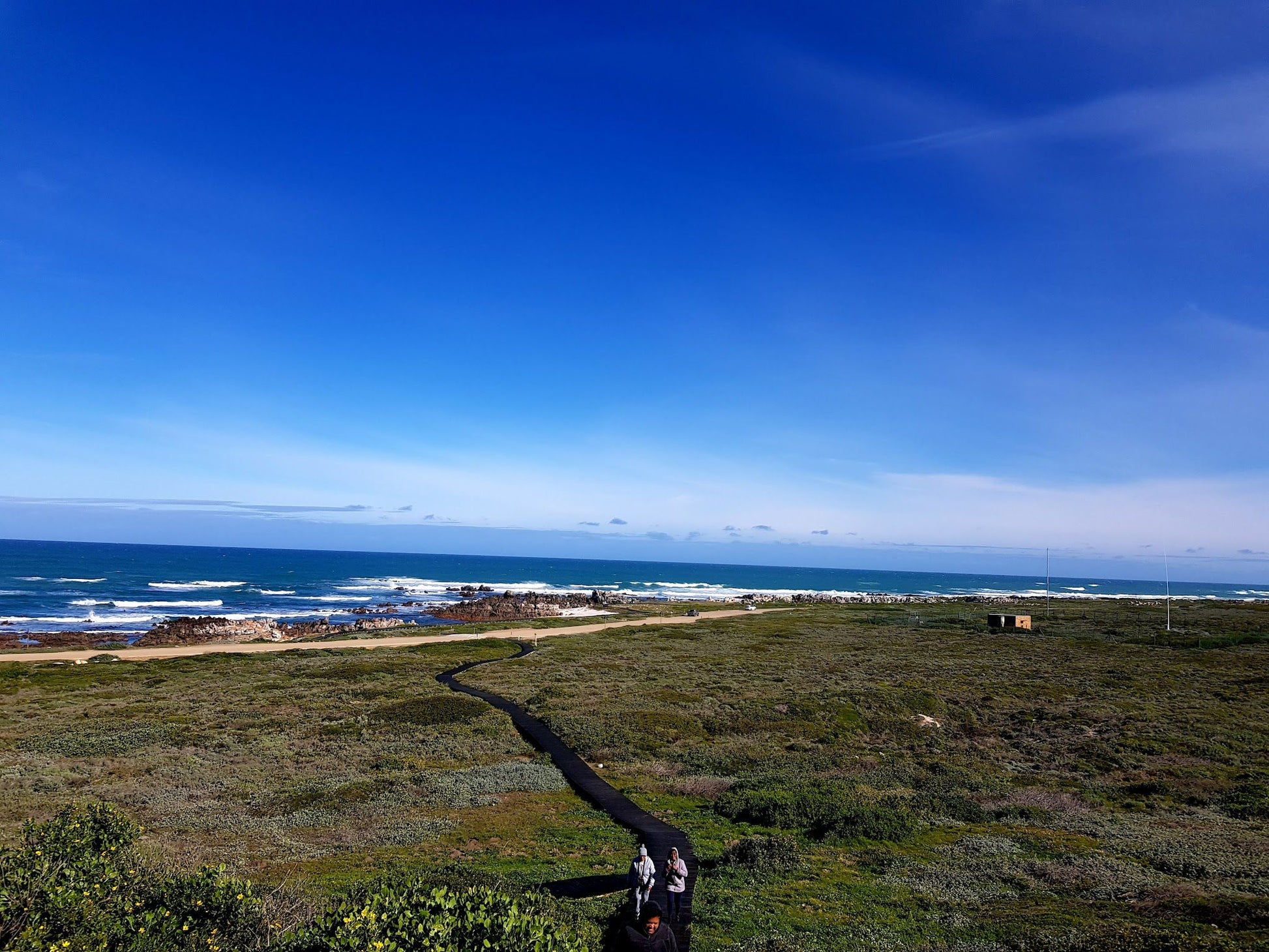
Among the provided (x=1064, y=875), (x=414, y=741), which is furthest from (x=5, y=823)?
(x=1064, y=875)

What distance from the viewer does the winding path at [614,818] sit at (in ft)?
49.9

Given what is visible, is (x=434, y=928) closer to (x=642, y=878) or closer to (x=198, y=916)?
(x=198, y=916)

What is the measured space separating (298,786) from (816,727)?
22.0 metres

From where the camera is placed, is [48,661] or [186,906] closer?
[186,906]

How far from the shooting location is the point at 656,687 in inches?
1709

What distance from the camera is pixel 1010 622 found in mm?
78875

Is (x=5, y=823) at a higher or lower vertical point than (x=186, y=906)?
lower

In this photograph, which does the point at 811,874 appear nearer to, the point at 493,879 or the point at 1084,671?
the point at 493,879

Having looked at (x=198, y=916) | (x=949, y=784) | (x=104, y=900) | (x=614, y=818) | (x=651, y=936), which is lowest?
(x=614, y=818)

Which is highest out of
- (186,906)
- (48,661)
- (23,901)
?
(23,901)

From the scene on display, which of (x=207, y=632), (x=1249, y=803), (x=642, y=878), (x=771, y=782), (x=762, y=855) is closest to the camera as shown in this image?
(x=642, y=878)

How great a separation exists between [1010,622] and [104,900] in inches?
3392

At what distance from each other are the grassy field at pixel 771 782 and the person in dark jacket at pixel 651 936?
11.6 ft

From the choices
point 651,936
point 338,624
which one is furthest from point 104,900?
point 338,624
